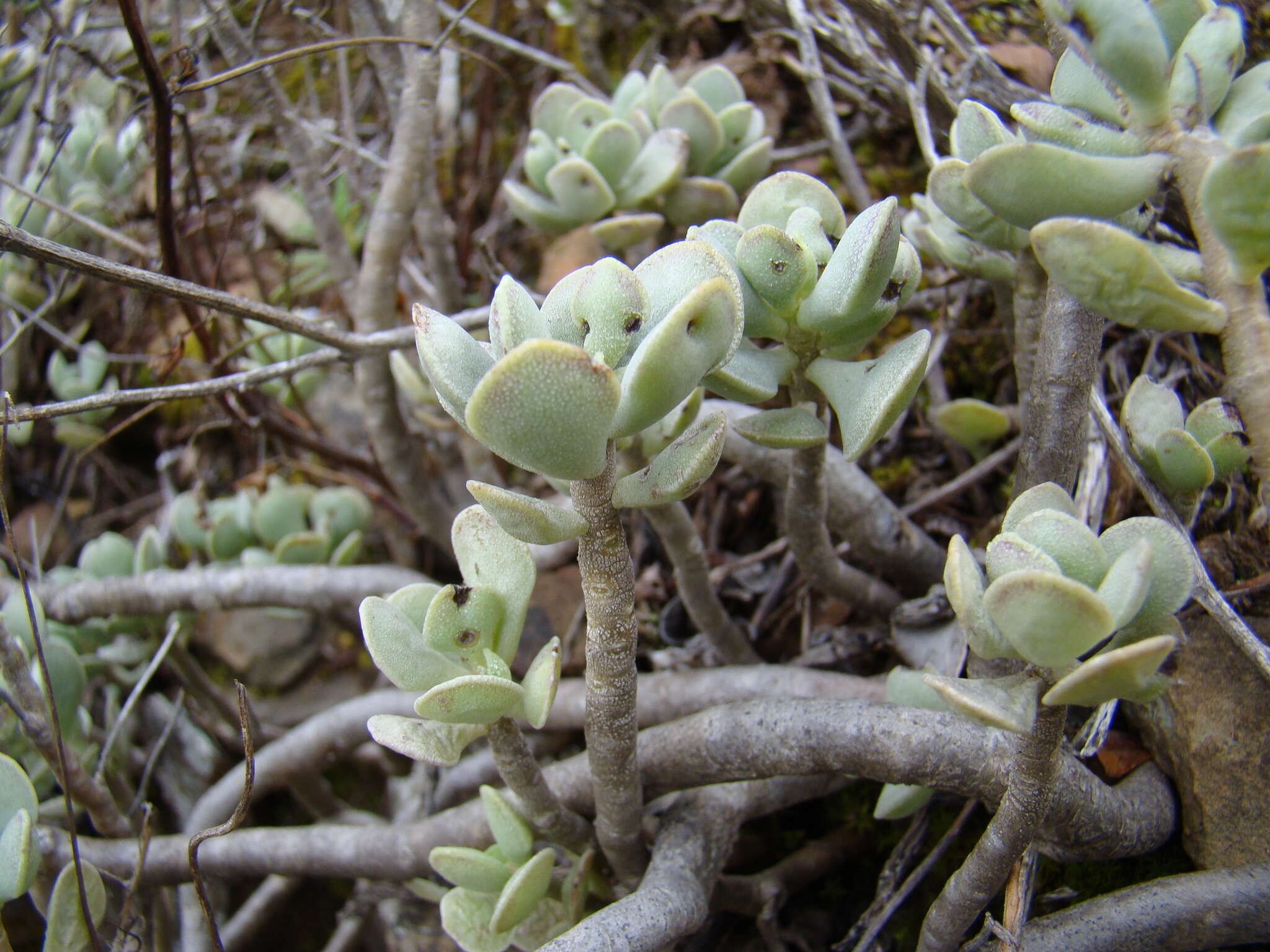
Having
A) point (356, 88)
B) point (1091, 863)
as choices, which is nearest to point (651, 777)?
point (1091, 863)

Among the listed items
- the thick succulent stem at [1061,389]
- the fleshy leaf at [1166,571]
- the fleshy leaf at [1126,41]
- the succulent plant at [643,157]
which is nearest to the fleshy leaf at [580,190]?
the succulent plant at [643,157]

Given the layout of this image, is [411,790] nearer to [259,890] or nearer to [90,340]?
[259,890]

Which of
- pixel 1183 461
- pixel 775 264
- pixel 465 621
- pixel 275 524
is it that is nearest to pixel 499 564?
pixel 465 621

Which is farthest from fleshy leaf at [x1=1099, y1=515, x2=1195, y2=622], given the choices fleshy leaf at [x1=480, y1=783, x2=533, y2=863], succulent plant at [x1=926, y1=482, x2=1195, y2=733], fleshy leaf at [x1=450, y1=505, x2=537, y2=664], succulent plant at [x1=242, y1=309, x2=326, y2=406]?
succulent plant at [x1=242, y1=309, x2=326, y2=406]

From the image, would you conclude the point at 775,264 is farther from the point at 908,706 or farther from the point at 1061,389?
the point at 908,706

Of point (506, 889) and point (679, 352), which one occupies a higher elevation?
point (679, 352)

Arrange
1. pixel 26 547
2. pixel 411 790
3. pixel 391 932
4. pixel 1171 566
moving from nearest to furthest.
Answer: pixel 1171 566
pixel 391 932
pixel 411 790
pixel 26 547

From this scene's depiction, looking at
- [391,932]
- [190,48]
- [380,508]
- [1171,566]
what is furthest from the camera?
[380,508]
